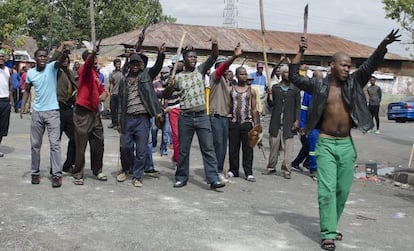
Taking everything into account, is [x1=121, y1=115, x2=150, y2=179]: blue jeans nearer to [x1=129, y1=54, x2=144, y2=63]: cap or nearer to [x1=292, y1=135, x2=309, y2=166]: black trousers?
[x1=129, y1=54, x2=144, y2=63]: cap

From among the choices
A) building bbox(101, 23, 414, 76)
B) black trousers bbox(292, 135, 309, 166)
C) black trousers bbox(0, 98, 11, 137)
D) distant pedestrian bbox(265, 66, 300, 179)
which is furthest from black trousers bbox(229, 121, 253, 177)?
building bbox(101, 23, 414, 76)

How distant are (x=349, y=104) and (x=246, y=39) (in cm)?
2560

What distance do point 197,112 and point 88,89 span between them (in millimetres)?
1558

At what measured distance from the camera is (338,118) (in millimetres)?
5539

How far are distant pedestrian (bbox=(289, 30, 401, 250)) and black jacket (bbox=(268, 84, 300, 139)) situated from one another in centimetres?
349

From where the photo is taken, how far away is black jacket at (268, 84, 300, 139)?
916cm

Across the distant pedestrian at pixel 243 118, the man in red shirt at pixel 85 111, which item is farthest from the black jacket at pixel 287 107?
the man in red shirt at pixel 85 111

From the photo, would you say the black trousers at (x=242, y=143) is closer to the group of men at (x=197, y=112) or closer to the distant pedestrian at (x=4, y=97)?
the group of men at (x=197, y=112)

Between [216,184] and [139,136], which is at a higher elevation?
[139,136]

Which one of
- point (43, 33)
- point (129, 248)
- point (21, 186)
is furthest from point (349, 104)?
point (43, 33)

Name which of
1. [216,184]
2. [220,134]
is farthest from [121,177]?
[220,134]

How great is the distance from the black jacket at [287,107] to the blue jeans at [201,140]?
1.80m

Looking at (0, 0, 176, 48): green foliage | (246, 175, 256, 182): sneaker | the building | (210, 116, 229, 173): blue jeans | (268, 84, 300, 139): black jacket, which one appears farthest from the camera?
(0, 0, 176, 48): green foliage

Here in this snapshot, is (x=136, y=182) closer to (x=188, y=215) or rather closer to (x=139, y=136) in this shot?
(x=139, y=136)
